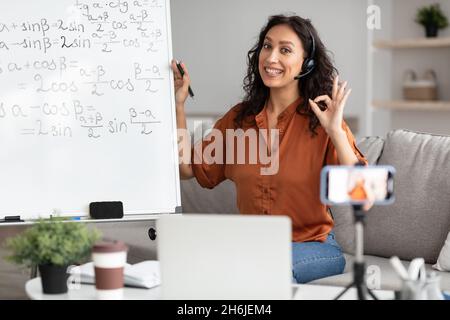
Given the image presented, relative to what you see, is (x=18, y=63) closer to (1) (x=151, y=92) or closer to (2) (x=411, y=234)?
(1) (x=151, y=92)

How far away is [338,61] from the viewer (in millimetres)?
5148

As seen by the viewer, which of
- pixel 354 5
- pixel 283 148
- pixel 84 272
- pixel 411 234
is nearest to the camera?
pixel 84 272

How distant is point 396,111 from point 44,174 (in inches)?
130

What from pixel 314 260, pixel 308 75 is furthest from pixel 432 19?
pixel 314 260

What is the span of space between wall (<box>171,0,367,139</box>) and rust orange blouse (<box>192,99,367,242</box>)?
271 cm

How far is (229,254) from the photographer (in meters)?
1.53

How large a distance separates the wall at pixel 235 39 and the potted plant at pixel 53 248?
3.62 metres

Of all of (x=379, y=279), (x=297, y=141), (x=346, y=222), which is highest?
(x=297, y=141)

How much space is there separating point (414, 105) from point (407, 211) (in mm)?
2354

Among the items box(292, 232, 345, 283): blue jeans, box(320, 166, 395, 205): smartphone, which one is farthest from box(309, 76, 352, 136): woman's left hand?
box(320, 166, 395, 205): smartphone

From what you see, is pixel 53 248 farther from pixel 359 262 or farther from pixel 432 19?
pixel 432 19

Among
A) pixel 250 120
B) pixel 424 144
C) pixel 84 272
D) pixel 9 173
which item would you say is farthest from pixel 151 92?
pixel 424 144

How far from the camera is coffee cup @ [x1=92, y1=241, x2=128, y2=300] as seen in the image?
5.67ft

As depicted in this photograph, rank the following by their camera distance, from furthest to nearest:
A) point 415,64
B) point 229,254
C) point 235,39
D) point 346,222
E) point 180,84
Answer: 1. point 235,39
2. point 415,64
3. point 346,222
4. point 180,84
5. point 229,254
